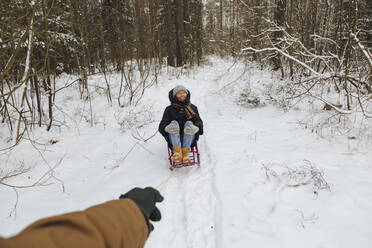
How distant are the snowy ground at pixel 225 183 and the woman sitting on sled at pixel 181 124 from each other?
40 cm

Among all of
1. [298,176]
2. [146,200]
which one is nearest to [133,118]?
[298,176]

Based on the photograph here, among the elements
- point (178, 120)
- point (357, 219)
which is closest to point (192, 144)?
point (178, 120)

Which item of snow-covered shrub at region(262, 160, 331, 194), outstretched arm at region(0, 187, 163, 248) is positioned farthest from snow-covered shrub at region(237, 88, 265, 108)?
outstretched arm at region(0, 187, 163, 248)

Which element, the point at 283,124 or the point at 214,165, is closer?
the point at 214,165

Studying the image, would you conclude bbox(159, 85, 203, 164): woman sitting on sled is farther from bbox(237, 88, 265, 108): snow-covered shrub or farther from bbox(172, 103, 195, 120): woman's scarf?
bbox(237, 88, 265, 108): snow-covered shrub

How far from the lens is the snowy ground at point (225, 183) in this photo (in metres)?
2.00

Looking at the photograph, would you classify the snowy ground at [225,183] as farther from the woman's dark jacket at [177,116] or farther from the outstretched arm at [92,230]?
the outstretched arm at [92,230]

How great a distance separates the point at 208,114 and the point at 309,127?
107 inches

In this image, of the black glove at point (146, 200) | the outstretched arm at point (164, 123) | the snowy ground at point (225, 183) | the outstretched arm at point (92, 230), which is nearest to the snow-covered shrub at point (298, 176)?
the snowy ground at point (225, 183)

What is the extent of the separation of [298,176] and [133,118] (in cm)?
429

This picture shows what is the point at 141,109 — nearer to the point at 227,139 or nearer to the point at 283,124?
the point at 227,139

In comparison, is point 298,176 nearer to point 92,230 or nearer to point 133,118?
point 92,230

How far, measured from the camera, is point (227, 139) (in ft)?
14.2

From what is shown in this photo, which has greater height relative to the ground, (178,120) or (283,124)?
(178,120)
